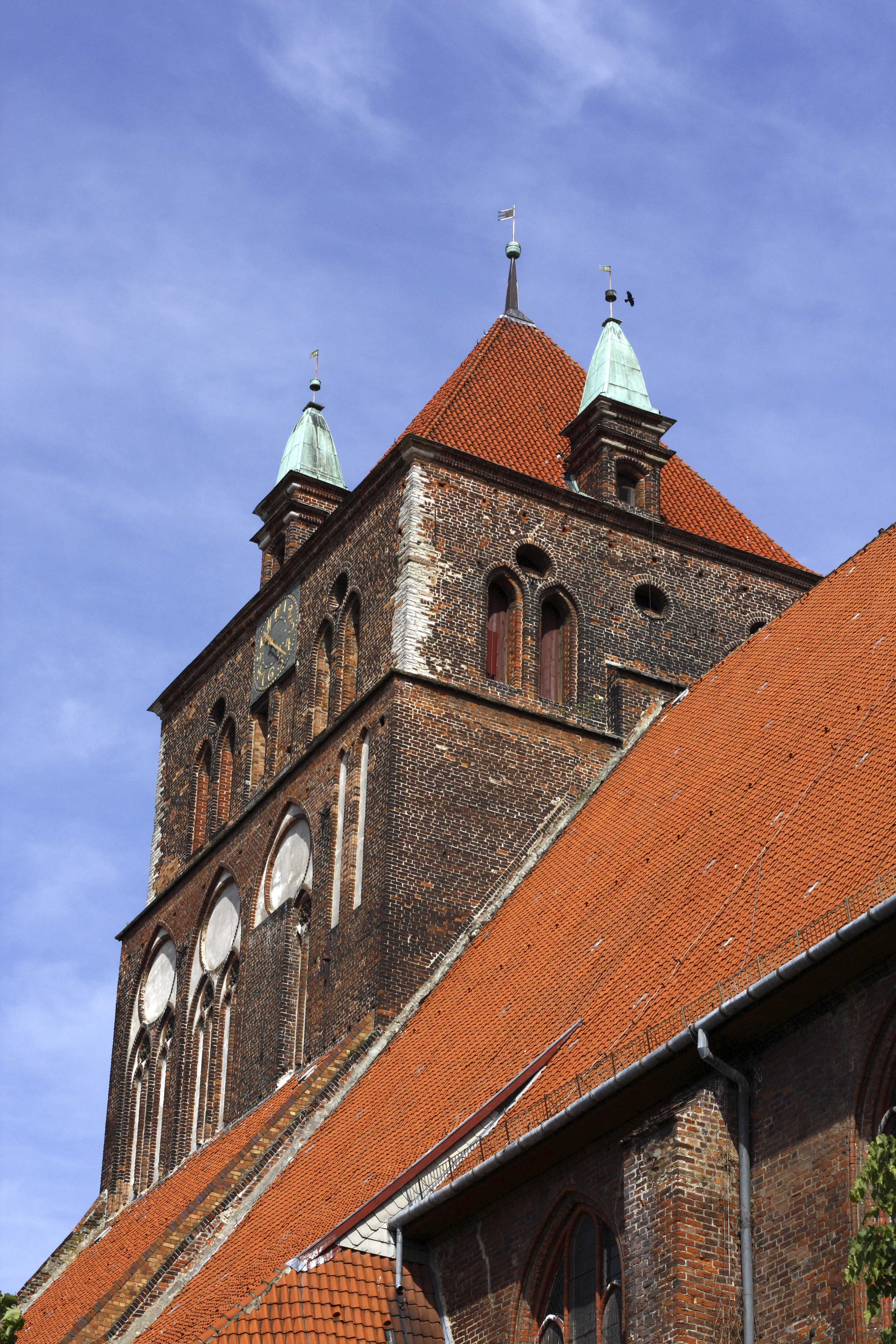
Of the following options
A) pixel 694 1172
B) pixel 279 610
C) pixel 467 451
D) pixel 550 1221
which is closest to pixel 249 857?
pixel 279 610

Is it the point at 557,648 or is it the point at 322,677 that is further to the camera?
the point at 322,677

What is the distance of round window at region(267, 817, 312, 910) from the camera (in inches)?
955

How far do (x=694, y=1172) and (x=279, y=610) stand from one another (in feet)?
47.3

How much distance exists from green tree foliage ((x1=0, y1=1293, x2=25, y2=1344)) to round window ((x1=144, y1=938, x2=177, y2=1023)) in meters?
14.0

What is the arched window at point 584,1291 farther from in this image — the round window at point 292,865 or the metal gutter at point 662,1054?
the round window at point 292,865

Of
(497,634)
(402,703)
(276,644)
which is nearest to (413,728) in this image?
(402,703)

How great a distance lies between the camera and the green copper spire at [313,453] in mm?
29484

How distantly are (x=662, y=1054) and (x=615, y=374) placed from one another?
14.8 meters

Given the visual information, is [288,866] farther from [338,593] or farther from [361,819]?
[338,593]

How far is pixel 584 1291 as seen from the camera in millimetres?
15008

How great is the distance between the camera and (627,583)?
2566 centimetres

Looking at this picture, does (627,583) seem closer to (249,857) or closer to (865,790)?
(249,857)

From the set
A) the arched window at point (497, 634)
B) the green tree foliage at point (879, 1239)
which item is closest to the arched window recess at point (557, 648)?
the arched window at point (497, 634)

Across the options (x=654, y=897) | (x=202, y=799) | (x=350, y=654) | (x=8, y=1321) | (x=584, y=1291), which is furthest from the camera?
(x=202, y=799)
